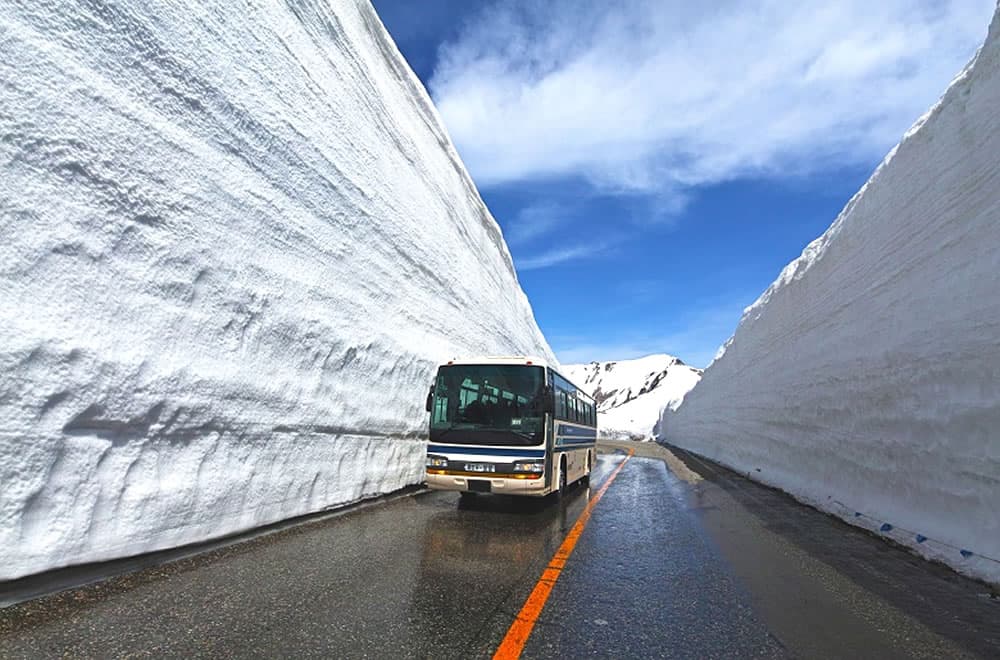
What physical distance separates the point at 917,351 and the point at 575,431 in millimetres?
5534

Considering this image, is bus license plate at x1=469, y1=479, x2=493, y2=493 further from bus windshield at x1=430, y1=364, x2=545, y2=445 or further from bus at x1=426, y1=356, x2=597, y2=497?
bus windshield at x1=430, y1=364, x2=545, y2=445

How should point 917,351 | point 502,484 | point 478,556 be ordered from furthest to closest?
point 502,484 → point 917,351 → point 478,556

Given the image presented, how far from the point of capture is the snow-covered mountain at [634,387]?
6312cm

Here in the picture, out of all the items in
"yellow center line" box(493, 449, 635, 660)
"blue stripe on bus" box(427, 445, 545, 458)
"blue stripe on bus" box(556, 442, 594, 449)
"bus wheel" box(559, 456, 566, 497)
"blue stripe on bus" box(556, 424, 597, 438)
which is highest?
"blue stripe on bus" box(556, 424, 597, 438)

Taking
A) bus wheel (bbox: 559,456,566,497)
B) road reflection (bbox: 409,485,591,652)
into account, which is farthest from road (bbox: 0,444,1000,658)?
bus wheel (bbox: 559,456,566,497)

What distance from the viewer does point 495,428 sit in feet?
25.5

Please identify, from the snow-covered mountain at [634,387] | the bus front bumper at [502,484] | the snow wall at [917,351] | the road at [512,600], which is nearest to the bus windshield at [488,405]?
the bus front bumper at [502,484]

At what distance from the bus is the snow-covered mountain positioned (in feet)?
129

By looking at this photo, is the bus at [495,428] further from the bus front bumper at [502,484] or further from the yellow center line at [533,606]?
the yellow center line at [533,606]

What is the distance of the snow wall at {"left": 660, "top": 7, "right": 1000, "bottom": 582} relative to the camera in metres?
5.79

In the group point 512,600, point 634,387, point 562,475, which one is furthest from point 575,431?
point 634,387

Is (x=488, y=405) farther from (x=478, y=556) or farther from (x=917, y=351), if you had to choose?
(x=917, y=351)

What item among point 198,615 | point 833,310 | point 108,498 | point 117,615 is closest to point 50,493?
point 108,498

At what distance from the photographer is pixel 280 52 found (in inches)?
348
